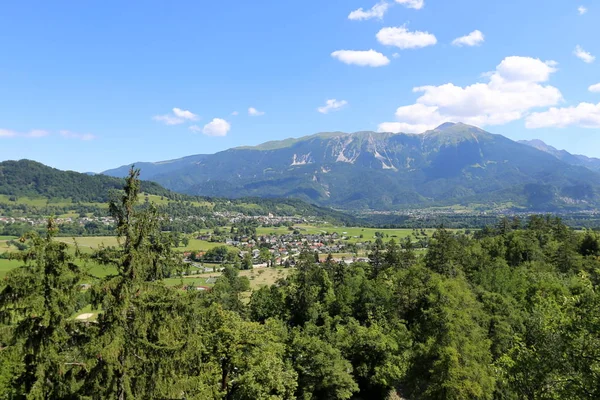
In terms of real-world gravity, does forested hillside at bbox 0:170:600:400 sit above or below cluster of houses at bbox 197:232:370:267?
above

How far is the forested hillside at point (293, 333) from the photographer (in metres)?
11.4

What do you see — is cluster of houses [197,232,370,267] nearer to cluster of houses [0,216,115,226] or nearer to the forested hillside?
cluster of houses [0,216,115,226]

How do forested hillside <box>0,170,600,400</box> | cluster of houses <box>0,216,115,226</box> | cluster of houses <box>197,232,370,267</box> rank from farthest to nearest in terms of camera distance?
cluster of houses <box>0,216,115,226</box>, cluster of houses <box>197,232,370,267</box>, forested hillside <box>0,170,600,400</box>

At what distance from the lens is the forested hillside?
1137 centimetres

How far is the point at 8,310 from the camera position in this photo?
12.1m

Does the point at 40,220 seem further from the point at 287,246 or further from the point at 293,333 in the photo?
the point at 293,333

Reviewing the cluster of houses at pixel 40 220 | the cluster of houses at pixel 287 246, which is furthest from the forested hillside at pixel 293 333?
the cluster of houses at pixel 40 220

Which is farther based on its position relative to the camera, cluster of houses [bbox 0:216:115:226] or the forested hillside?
cluster of houses [bbox 0:216:115:226]

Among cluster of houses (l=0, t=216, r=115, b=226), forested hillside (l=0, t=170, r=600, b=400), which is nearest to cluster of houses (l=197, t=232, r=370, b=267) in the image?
cluster of houses (l=0, t=216, r=115, b=226)

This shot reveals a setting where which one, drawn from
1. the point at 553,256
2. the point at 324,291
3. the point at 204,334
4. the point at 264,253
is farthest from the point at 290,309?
the point at 264,253

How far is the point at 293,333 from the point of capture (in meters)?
36.6

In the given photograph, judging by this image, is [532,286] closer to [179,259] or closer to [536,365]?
[536,365]

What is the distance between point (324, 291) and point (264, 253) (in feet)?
273

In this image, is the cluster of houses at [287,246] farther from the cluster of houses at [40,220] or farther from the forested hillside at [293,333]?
the forested hillside at [293,333]
